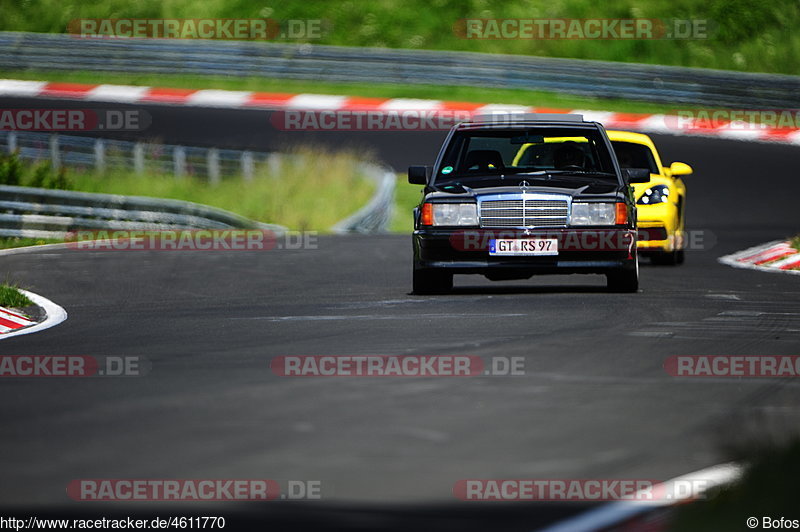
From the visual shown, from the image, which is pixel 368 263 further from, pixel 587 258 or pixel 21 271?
pixel 587 258

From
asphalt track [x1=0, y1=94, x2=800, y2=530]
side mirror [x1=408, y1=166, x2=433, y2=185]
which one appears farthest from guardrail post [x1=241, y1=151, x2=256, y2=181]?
side mirror [x1=408, y1=166, x2=433, y2=185]

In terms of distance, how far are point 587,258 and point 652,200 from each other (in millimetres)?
4174

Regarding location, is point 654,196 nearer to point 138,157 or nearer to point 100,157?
point 138,157

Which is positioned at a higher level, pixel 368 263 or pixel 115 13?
pixel 115 13

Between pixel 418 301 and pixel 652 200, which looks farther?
pixel 652 200

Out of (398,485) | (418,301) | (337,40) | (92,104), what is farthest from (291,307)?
(337,40)

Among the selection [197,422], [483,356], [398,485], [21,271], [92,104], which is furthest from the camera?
[92,104]

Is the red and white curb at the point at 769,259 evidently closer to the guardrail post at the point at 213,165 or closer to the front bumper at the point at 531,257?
the front bumper at the point at 531,257

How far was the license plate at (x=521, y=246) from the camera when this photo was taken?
13.4 metres

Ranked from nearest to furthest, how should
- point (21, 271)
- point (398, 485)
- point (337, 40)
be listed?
point (398, 485)
point (21, 271)
point (337, 40)

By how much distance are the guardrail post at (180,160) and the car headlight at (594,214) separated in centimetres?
1606

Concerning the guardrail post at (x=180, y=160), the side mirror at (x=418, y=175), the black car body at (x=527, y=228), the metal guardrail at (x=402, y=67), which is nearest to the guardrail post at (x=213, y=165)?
the guardrail post at (x=180, y=160)

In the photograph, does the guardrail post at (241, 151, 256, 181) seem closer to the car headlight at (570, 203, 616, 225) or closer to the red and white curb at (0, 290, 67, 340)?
the red and white curb at (0, 290, 67, 340)

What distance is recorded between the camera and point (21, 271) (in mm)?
17328
